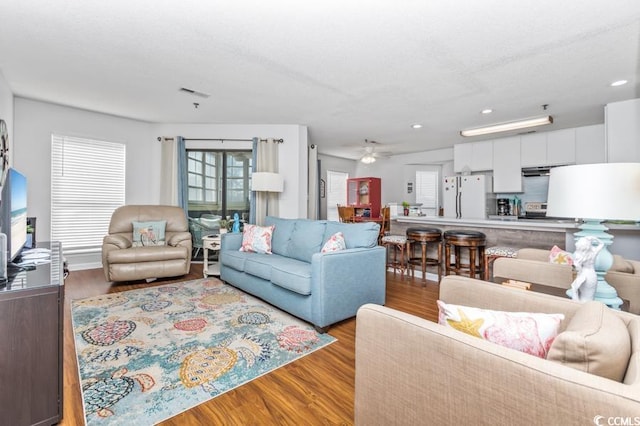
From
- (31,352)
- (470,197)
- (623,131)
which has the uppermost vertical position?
(623,131)

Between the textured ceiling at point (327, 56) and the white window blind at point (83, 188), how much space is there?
2.31 ft

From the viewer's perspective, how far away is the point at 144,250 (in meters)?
3.93

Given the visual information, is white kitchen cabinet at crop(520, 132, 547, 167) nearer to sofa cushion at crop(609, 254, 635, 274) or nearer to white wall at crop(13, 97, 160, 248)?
sofa cushion at crop(609, 254, 635, 274)

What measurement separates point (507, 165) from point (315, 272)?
517 centimetres

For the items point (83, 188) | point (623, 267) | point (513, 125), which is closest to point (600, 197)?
point (623, 267)

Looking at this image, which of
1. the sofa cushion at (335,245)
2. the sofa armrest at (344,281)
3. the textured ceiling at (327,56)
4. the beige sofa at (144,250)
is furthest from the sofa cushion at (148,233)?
the sofa armrest at (344,281)

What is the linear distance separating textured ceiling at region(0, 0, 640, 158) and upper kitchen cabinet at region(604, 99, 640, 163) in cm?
14

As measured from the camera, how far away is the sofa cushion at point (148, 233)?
13.8ft

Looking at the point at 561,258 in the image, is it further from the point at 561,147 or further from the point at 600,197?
the point at 561,147

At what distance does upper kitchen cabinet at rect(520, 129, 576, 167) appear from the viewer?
17.0 feet

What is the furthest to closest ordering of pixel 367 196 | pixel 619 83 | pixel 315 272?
pixel 367 196 < pixel 619 83 < pixel 315 272

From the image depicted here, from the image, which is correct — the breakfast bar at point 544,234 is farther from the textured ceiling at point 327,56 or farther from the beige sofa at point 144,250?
the beige sofa at point 144,250

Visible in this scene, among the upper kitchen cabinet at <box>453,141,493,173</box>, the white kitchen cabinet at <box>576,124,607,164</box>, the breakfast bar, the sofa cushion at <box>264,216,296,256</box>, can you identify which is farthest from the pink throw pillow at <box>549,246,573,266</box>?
the upper kitchen cabinet at <box>453,141,493,173</box>

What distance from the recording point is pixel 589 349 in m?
0.75
